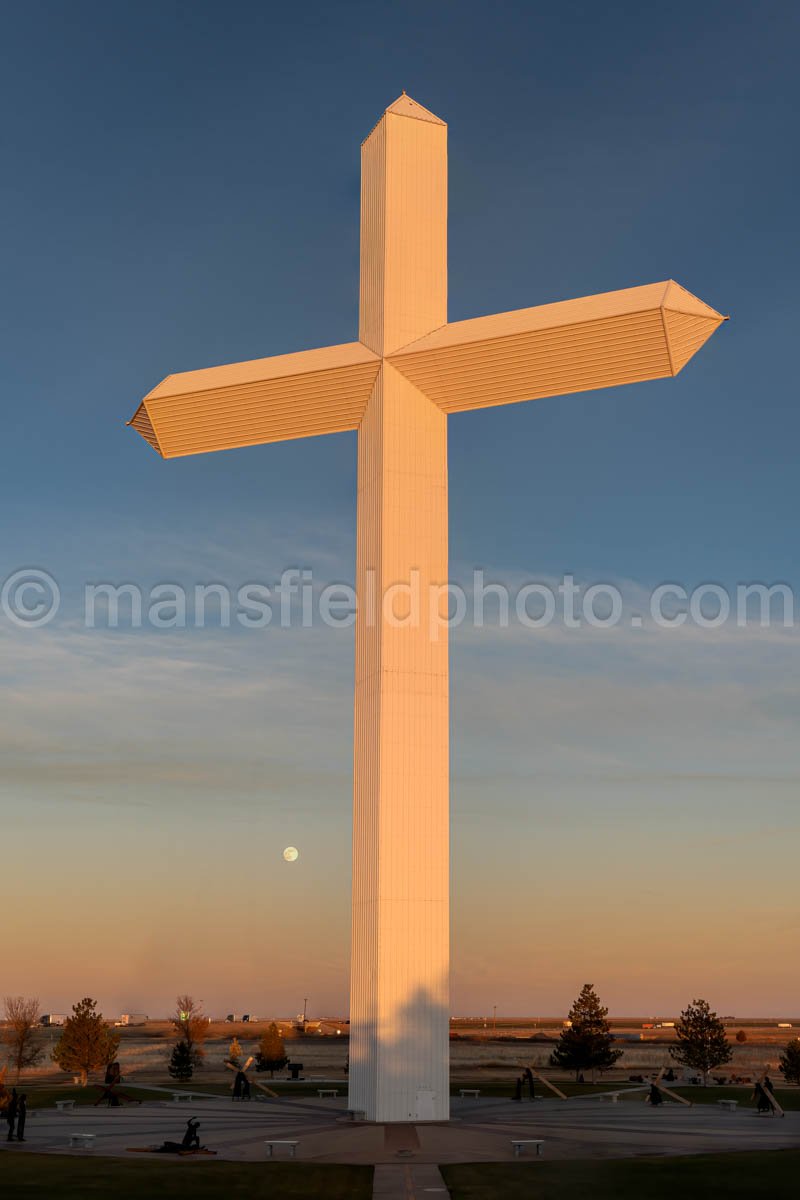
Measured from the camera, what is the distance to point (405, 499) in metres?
32.7

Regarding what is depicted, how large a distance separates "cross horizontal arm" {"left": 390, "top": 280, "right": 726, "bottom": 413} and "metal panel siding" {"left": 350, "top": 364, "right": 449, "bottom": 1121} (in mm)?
1448

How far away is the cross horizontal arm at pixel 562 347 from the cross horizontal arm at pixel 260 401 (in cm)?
164

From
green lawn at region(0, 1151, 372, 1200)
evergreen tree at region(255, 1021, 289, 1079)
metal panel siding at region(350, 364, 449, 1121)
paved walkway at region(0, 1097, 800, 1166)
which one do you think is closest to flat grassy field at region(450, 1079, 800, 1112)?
paved walkway at region(0, 1097, 800, 1166)

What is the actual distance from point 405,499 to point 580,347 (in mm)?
6395

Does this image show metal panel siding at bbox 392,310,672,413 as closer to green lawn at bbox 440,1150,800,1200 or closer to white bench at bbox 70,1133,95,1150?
green lawn at bbox 440,1150,800,1200

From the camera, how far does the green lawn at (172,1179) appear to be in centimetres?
1830

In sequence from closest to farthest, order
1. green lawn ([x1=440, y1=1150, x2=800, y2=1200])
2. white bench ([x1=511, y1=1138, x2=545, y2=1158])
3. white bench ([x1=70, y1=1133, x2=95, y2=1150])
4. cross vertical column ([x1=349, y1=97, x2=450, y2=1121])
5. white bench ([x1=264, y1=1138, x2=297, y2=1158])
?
green lawn ([x1=440, y1=1150, x2=800, y2=1200]) < white bench ([x1=264, y1=1138, x2=297, y2=1158]) < white bench ([x1=511, y1=1138, x2=545, y2=1158]) < white bench ([x1=70, y1=1133, x2=95, y2=1150]) < cross vertical column ([x1=349, y1=97, x2=450, y2=1121])

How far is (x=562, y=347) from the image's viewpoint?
29875mm

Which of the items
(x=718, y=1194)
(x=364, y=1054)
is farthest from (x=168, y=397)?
(x=718, y=1194)

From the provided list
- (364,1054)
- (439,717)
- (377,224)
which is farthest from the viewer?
(377,224)

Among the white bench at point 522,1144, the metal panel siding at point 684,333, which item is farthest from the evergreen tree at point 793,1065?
the metal panel siding at point 684,333

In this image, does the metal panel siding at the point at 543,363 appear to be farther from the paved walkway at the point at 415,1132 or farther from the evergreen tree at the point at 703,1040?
the evergreen tree at the point at 703,1040

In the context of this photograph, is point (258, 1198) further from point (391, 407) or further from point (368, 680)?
point (391, 407)

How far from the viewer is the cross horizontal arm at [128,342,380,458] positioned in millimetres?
32500
